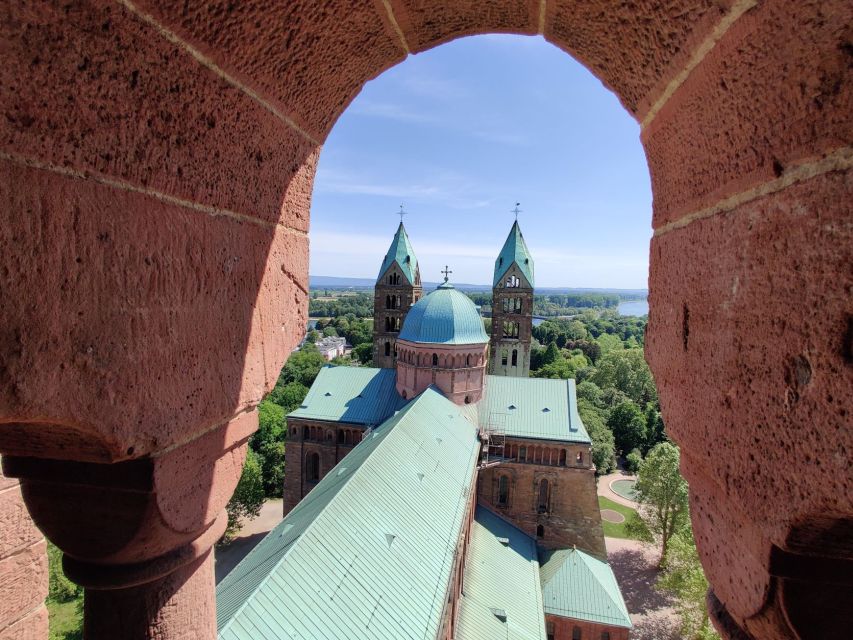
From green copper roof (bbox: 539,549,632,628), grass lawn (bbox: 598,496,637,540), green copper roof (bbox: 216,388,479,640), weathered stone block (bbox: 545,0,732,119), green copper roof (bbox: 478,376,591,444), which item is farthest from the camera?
grass lawn (bbox: 598,496,637,540)

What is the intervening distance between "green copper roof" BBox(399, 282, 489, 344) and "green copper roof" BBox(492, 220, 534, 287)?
922 cm

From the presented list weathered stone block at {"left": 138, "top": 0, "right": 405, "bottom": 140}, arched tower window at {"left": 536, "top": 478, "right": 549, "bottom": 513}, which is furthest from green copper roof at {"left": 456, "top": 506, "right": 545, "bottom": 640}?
weathered stone block at {"left": 138, "top": 0, "right": 405, "bottom": 140}

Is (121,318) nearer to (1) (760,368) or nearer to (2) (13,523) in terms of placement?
(1) (760,368)

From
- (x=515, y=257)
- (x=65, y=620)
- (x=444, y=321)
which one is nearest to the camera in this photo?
(x=65, y=620)

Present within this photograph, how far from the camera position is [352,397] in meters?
26.7

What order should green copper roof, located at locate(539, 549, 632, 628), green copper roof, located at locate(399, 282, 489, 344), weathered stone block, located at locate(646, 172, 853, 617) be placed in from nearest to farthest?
weathered stone block, located at locate(646, 172, 853, 617) < green copper roof, located at locate(539, 549, 632, 628) < green copper roof, located at locate(399, 282, 489, 344)

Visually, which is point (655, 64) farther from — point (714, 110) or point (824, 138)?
point (824, 138)

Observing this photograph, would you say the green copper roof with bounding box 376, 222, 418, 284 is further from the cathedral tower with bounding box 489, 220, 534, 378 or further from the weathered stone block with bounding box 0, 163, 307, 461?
the weathered stone block with bounding box 0, 163, 307, 461

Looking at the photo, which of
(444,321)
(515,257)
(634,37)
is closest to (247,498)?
(444,321)

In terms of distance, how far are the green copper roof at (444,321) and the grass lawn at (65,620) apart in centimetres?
1700

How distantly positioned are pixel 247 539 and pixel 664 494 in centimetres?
2221

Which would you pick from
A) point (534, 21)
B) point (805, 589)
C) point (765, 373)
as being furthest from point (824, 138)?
point (534, 21)

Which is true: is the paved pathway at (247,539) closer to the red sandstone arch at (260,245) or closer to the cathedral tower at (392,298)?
the cathedral tower at (392,298)

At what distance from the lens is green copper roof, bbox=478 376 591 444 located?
2317 centimetres
